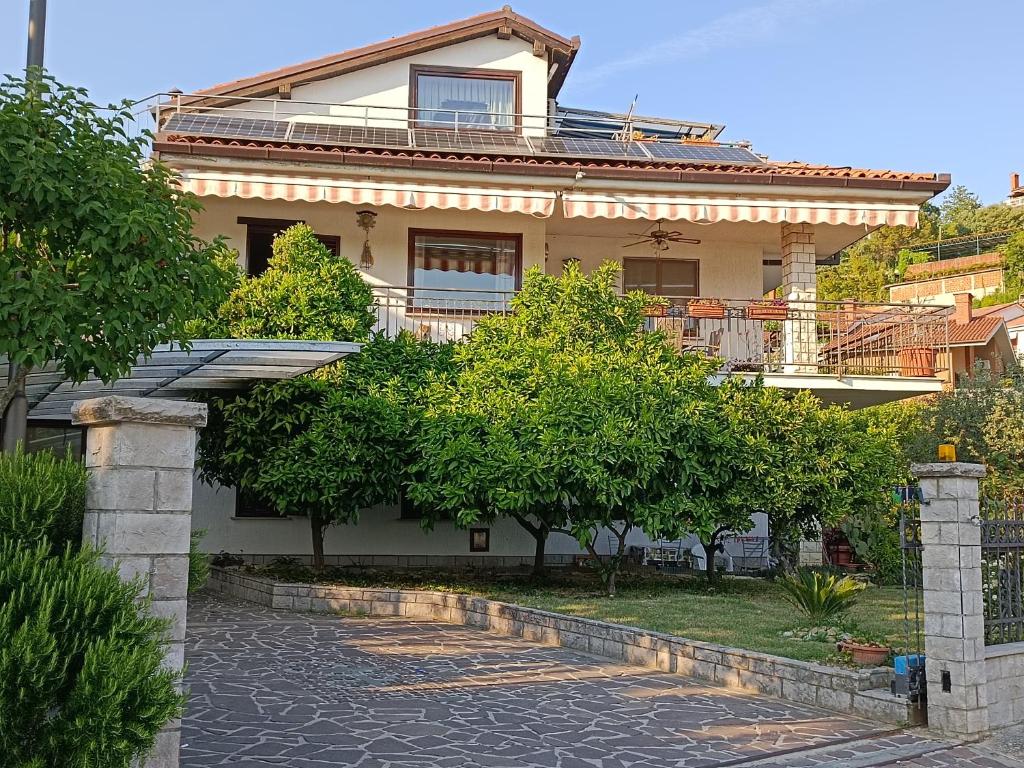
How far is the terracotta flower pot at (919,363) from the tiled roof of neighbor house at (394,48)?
34.5 ft

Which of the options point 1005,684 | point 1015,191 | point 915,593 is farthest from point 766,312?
point 1015,191

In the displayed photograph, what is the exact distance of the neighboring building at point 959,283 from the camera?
6456 cm

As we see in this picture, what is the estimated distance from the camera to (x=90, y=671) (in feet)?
14.8

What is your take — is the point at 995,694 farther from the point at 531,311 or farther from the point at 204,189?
the point at 204,189

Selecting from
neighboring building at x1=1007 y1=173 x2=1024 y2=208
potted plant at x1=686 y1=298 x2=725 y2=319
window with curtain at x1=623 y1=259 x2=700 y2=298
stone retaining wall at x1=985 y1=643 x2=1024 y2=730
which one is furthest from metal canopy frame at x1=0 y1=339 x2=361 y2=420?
neighboring building at x1=1007 y1=173 x2=1024 y2=208

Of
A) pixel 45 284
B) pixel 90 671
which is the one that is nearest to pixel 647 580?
pixel 45 284

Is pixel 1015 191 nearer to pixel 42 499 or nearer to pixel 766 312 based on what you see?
pixel 766 312

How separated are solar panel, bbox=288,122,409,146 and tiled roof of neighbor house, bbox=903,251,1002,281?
5885 centimetres

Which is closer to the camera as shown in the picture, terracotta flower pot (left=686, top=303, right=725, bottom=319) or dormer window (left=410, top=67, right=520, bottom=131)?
terracotta flower pot (left=686, top=303, right=725, bottom=319)

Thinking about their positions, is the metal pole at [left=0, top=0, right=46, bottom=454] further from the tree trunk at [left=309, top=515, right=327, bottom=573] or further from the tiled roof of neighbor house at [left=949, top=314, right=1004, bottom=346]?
the tiled roof of neighbor house at [left=949, top=314, right=1004, bottom=346]

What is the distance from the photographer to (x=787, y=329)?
18594mm

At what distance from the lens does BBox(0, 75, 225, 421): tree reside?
7570mm

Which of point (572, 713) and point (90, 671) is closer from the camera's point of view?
point (90, 671)

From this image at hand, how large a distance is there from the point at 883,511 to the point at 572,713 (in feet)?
41.1
